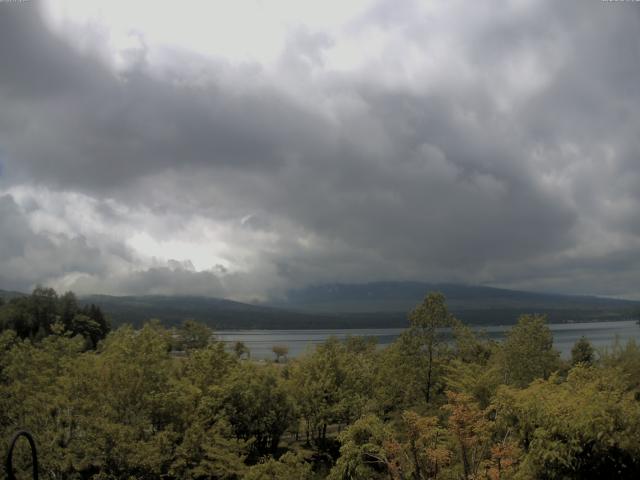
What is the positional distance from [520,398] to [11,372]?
30.0m

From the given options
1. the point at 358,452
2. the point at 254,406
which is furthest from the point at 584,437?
the point at 254,406

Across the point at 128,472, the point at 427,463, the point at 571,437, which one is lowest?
the point at 128,472

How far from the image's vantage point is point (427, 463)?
21609 millimetres

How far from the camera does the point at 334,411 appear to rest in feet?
121

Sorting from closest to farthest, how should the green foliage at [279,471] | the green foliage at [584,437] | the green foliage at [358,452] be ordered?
the green foliage at [584,437]
the green foliage at [358,452]
the green foliage at [279,471]

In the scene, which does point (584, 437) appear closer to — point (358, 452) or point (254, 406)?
point (358, 452)

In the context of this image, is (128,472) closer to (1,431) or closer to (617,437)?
(1,431)

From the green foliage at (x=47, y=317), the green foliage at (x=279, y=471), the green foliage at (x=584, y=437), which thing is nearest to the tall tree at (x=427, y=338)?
the green foliage at (x=279, y=471)

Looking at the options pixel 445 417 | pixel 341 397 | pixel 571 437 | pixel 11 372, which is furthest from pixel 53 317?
pixel 571 437

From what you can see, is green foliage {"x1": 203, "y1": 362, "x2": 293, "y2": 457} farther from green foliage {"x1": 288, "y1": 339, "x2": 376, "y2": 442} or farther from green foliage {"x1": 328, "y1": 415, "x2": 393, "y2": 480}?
green foliage {"x1": 328, "y1": 415, "x2": 393, "y2": 480}

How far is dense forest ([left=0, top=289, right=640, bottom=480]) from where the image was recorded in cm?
1756

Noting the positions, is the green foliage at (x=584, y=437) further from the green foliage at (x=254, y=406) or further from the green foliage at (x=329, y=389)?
the green foliage at (x=254, y=406)

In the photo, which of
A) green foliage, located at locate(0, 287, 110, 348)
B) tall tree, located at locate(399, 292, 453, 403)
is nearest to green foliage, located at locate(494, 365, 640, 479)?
tall tree, located at locate(399, 292, 453, 403)

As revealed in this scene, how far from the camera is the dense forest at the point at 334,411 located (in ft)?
57.6
